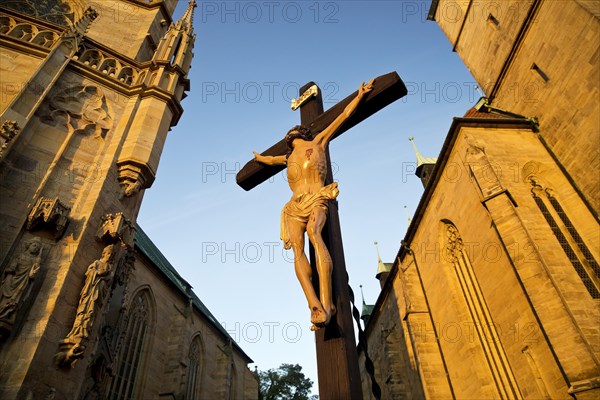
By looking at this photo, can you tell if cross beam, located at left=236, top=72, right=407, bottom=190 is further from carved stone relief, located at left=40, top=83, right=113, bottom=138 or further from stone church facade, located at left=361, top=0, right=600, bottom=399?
stone church facade, located at left=361, top=0, right=600, bottom=399

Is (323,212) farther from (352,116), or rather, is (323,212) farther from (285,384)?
(285,384)

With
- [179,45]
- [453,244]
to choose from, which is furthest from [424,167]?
[179,45]

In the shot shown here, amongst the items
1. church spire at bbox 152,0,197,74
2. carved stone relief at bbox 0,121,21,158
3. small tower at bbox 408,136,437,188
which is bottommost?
carved stone relief at bbox 0,121,21,158

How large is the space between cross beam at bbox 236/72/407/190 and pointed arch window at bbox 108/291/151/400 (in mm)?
11230

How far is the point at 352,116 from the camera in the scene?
305cm

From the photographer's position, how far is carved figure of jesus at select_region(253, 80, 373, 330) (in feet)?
6.62

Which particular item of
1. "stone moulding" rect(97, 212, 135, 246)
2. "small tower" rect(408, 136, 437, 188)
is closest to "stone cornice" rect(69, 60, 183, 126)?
"stone moulding" rect(97, 212, 135, 246)

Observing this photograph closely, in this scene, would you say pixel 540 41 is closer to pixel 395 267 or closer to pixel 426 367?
pixel 395 267

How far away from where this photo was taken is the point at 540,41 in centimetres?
1245

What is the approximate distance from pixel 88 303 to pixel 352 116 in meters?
4.24

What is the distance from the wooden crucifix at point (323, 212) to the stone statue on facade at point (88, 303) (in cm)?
293

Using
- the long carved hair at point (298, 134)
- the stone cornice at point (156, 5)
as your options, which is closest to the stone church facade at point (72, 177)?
the stone cornice at point (156, 5)

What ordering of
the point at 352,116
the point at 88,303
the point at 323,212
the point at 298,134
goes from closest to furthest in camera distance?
the point at 323,212 < the point at 298,134 < the point at 352,116 < the point at 88,303

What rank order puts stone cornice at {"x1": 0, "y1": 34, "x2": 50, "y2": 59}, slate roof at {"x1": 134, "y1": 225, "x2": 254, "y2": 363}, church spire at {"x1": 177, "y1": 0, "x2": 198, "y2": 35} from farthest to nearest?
slate roof at {"x1": 134, "y1": 225, "x2": 254, "y2": 363}, church spire at {"x1": 177, "y1": 0, "x2": 198, "y2": 35}, stone cornice at {"x1": 0, "y1": 34, "x2": 50, "y2": 59}
